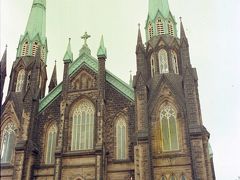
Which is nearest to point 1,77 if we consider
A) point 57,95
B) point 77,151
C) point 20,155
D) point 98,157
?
point 57,95

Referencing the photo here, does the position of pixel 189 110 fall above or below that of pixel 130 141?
above

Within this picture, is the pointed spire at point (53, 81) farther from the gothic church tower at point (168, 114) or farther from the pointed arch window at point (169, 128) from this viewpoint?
the pointed arch window at point (169, 128)

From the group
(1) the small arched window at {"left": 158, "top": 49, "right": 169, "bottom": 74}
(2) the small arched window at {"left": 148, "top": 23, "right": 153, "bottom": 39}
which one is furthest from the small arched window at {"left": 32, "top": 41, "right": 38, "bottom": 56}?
(1) the small arched window at {"left": 158, "top": 49, "right": 169, "bottom": 74}

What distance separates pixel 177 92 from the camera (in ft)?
97.7

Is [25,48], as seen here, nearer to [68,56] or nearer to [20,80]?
[20,80]

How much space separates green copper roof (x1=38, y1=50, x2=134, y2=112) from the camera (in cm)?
3125

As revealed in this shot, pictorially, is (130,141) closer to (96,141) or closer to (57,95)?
(96,141)

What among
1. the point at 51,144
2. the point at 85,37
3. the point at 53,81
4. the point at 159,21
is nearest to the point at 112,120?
the point at 51,144

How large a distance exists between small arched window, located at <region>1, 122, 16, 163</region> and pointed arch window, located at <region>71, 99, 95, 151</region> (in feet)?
17.9

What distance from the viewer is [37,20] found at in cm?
4028

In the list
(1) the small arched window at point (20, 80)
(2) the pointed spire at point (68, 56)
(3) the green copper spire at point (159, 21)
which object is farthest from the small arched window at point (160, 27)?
(1) the small arched window at point (20, 80)

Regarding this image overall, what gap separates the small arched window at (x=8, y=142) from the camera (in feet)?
101

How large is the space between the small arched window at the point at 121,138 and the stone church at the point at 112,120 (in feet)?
0.26

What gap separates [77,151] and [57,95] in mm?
6086
